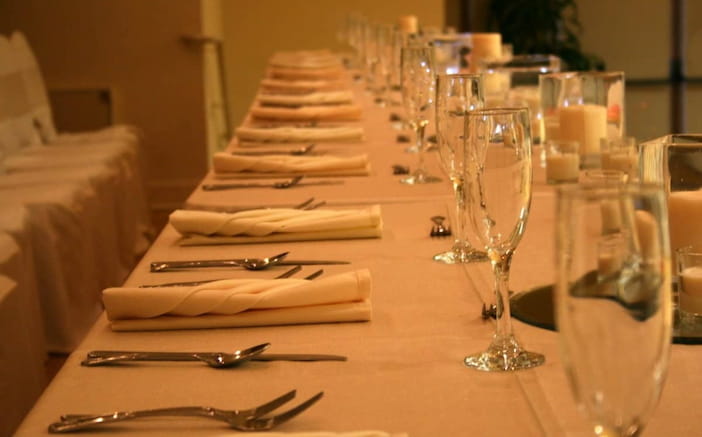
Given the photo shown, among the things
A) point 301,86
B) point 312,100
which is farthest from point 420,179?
point 301,86

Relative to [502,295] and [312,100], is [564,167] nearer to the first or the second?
[502,295]

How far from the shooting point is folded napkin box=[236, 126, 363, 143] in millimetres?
3164

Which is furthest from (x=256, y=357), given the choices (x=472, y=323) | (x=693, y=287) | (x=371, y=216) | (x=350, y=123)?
(x=350, y=123)

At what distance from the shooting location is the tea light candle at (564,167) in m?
2.46

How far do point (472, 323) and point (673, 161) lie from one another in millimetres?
364

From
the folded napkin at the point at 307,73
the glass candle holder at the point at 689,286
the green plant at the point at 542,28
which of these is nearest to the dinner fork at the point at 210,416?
the glass candle holder at the point at 689,286

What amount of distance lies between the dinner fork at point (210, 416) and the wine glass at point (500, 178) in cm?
26

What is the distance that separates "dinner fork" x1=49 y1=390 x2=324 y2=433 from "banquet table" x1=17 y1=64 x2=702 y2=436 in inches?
0.4

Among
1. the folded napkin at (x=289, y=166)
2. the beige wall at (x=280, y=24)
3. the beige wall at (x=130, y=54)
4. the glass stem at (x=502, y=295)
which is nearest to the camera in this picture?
the glass stem at (x=502, y=295)

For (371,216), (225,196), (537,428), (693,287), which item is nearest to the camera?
(537,428)

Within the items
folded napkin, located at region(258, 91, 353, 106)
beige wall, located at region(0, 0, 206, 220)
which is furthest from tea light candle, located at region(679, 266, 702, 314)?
beige wall, located at region(0, 0, 206, 220)

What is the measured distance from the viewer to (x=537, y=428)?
1079mm

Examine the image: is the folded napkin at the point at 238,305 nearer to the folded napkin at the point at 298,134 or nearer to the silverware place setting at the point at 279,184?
the silverware place setting at the point at 279,184

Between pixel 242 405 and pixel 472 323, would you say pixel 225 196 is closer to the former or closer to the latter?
pixel 472 323
